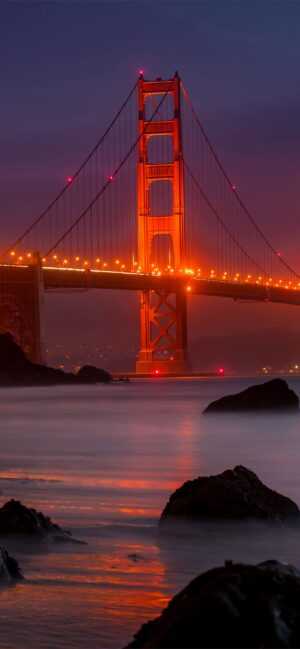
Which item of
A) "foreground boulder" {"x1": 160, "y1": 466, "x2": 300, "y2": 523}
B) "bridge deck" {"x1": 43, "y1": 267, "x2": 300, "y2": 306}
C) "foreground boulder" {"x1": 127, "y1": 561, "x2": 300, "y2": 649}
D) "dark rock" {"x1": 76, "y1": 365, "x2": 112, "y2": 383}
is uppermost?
"bridge deck" {"x1": 43, "y1": 267, "x2": 300, "y2": 306}

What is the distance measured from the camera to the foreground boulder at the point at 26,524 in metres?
4.73

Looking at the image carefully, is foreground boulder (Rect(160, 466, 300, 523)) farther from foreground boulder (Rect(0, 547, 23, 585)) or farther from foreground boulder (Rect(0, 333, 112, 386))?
foreground boulder (Rect(0, 333, 112, 386))

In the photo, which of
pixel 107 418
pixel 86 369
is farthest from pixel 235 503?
pixel 86 369

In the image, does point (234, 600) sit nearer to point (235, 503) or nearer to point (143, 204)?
point (235, 503)

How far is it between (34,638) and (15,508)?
5.97ft

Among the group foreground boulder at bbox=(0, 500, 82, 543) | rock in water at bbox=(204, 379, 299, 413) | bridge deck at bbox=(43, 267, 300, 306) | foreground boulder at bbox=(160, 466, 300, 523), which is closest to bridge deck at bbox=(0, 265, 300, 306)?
bridge deck at bbox=(43, 267, 300, 306)

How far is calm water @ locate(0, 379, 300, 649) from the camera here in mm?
3389

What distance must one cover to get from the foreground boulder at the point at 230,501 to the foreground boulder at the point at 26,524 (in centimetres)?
65

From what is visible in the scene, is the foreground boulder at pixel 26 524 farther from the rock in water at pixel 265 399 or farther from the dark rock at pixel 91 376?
the dark rock at pixel 91 376

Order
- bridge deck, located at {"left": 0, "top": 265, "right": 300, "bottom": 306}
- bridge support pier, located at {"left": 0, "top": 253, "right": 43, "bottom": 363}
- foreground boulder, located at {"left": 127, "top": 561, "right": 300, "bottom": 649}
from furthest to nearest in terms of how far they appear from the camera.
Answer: bridge deck, located at {"left": 0, "top": 265, "right": 300, "bottom": 306} → bridge support pier, located at {"left": 0, "top": 253, "right": 43, "bottom": 363} → foreground boulder, located at {"left": 127, "top": 561, "right": 300, "bottom": 649}

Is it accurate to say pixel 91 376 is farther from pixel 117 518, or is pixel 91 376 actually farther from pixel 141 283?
pixel 117 518

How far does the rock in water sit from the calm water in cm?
34

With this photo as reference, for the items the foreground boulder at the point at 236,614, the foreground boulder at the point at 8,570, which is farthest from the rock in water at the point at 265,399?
the foreground boulder at the point at 236,614

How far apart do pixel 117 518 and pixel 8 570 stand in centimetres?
211
